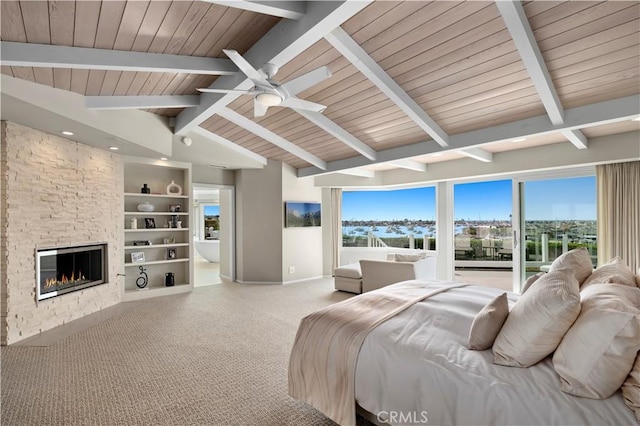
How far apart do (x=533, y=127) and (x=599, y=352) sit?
2.99m

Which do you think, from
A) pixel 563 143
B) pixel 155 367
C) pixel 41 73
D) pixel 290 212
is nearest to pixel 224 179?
pixel 290 212

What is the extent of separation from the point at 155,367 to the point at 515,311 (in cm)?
287

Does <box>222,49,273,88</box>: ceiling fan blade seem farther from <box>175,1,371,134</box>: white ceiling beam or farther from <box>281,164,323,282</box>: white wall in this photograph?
<box>281,164,323,282</box>: white wall

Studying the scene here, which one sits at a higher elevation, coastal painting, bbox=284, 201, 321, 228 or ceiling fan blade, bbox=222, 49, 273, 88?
ceiling fan blade, bbox=222, 49, 273, 88

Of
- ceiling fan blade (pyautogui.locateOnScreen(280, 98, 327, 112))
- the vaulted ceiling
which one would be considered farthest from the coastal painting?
ceiling fan blade (pyautogui.locateOnScreen(280, 98, 327, 112))

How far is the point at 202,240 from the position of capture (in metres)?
10.8

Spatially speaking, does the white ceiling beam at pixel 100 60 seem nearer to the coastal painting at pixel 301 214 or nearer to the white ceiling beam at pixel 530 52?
the white ceiling beam at pixel 530 52

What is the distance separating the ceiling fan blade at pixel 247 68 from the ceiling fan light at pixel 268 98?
0.08 metres

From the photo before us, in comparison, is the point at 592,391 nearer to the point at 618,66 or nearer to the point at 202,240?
the point at 618,66

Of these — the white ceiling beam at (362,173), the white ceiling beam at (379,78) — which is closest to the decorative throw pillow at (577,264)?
the white ceiling beam at (379,78)

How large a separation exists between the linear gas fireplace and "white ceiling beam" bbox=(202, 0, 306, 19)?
3819mm

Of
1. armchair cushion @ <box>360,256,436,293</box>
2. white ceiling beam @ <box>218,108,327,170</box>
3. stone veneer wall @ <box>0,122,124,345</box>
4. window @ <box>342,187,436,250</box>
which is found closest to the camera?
stone veneer wall @ <box>0,122,124,345</box>

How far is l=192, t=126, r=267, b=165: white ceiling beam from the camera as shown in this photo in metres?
5.60

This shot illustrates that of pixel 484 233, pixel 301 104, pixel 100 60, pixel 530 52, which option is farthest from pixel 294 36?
pixel 484 233
